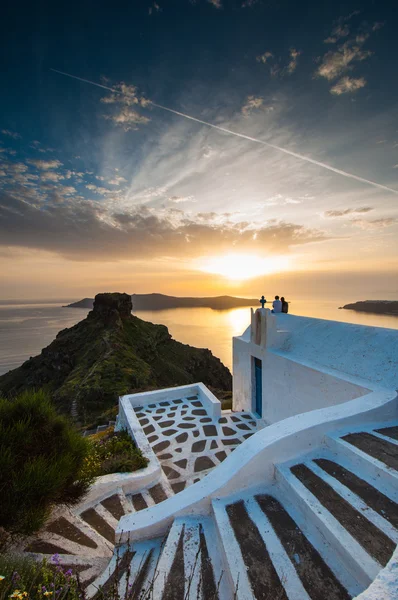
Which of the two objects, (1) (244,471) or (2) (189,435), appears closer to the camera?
(1) (244,471)

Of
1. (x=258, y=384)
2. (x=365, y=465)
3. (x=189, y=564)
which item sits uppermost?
(x=365, y=465)

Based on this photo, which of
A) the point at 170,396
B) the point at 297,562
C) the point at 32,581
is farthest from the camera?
the point at 170,396

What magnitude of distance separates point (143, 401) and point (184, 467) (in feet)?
11.3

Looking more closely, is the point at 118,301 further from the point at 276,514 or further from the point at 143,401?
the point at 276,514

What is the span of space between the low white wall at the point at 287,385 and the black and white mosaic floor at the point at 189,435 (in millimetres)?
801

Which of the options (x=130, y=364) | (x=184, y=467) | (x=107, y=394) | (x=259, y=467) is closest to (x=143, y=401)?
(x=184, y=467)

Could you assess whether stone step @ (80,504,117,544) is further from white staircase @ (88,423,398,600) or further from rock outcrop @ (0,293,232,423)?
rock outcrop @ (0,293,232,423)

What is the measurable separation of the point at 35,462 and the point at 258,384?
637 cm

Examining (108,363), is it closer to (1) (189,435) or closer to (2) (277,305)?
(1) (189,435)

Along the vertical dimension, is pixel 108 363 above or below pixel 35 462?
below

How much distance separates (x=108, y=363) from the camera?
30078 millimetres

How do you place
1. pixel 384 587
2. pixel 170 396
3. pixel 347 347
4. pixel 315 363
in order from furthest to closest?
pixel 170 396, pixel 315 363, pixel 347 347, pixel 384 587

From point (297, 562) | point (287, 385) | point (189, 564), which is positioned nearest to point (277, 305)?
point (287, 385)

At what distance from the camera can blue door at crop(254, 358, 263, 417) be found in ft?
26.1
